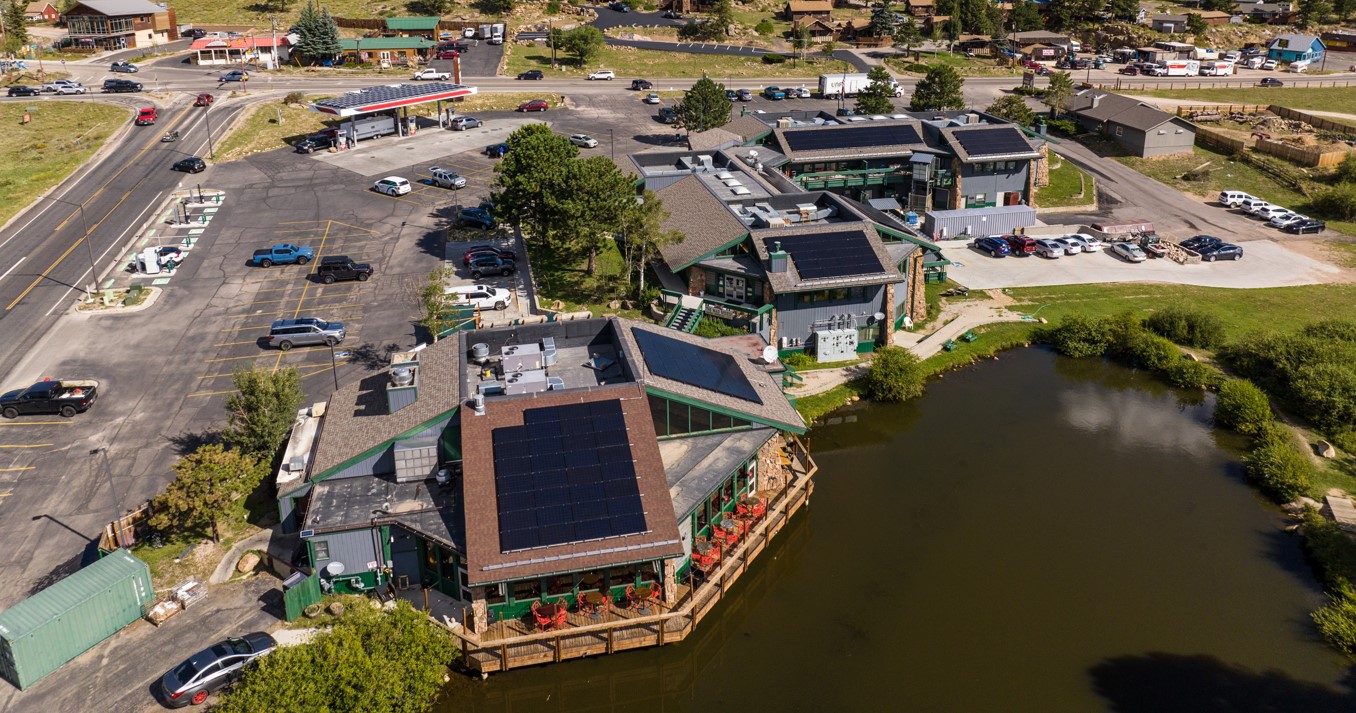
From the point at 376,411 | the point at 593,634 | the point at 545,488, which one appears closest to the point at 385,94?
the point at 376,411

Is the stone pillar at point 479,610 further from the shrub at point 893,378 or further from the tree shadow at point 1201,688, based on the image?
the shrub at point 893,378

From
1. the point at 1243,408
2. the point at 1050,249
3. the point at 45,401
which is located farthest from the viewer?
the point at 1050,249

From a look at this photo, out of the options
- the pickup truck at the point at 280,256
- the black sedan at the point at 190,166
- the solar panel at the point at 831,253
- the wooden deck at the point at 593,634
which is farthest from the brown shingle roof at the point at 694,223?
the black sedan at the point at 190,166

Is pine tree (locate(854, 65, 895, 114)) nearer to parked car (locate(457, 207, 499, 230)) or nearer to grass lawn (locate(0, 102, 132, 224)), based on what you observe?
parked car (locate(457, 207, 499, 230))

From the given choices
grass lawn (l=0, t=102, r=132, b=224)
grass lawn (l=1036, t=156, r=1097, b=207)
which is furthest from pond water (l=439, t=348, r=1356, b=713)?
grass lawn (l=0, t=102, r=132, b=224)

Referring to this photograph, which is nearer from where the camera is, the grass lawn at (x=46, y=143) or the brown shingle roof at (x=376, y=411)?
the brown shingle roof at (x=376, y=411)

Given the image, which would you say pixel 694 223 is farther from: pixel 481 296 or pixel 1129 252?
pixel 1129 252
